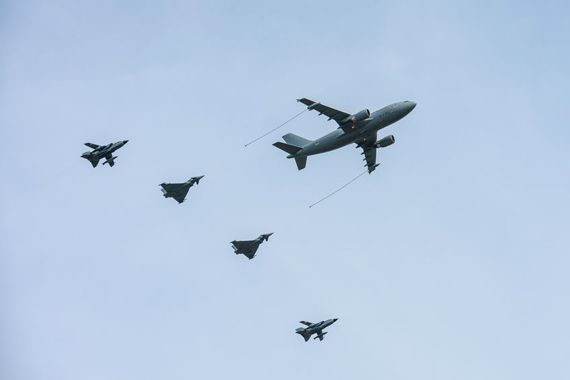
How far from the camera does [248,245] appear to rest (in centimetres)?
11775

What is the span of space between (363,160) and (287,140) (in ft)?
40.2

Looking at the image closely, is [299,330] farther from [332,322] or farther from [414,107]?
[414,107]

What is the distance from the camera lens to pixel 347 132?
115m

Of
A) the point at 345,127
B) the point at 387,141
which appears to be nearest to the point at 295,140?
the point at 345,127

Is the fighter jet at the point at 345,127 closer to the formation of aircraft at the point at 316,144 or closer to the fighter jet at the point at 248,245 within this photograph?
the formation of aircraft at the point at 316,144

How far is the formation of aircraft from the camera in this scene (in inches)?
4483

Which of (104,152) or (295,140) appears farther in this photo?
(295,140)

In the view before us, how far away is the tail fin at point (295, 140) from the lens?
392ft

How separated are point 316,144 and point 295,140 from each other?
15.9 feet

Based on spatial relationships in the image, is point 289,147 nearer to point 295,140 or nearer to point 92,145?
point 295,140

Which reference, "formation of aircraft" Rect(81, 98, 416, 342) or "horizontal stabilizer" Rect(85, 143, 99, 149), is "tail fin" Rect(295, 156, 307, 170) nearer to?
"formation of aircraft" Rect(81, 98, 416, 342)

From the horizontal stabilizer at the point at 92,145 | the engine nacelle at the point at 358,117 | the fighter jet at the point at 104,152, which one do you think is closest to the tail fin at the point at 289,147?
the engine nacelle at the point at 358,117

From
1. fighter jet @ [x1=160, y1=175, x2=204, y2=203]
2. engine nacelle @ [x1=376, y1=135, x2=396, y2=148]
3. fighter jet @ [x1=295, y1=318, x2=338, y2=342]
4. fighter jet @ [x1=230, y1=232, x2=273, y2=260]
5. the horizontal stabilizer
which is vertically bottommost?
fighter jet @ [x1=295, y1=318, x2=338, y2=342]

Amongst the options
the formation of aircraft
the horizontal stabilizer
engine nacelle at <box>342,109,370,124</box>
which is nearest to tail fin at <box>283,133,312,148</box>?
the formation of aircraft
